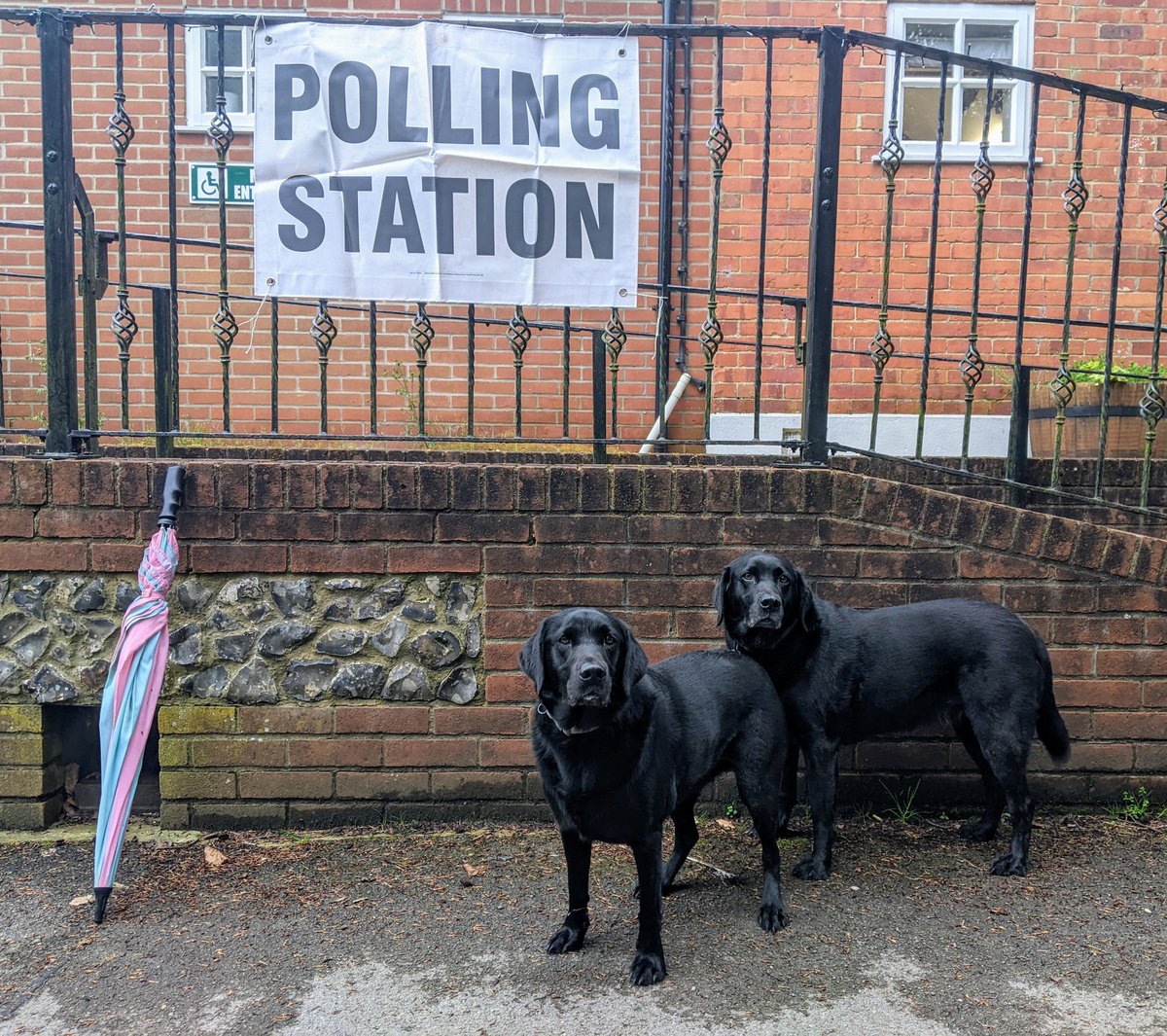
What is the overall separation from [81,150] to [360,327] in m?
2.47

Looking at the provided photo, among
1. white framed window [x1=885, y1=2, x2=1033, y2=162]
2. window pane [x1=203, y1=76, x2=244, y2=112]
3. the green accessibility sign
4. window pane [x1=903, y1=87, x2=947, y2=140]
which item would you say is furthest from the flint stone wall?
window pane [x1=903, y1=87, x2=947, y2=140]

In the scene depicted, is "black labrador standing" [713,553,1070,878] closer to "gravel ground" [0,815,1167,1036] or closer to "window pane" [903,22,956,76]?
"gravel ground" [0,815,1167,1036]

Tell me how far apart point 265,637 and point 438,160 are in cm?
187

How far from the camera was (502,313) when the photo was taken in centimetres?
765

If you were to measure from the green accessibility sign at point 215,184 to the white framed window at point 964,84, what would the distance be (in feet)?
15.5

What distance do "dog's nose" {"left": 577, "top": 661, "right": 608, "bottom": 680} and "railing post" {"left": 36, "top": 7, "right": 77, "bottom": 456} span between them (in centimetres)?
229

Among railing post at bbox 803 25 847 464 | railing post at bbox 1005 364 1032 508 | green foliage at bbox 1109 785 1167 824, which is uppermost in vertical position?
railing post at bbox 803 25 847 464

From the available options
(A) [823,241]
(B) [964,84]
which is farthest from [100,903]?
(B) [964,84]

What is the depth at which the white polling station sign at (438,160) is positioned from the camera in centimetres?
372

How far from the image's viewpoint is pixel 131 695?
10.7 ft

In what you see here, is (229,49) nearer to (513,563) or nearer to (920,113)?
(920,113)

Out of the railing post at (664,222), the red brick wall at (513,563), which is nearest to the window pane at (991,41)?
the railing post at (664,222)

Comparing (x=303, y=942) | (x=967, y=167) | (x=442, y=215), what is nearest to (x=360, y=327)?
(x=442, y=215)

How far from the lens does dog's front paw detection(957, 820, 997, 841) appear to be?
12.1 feet
